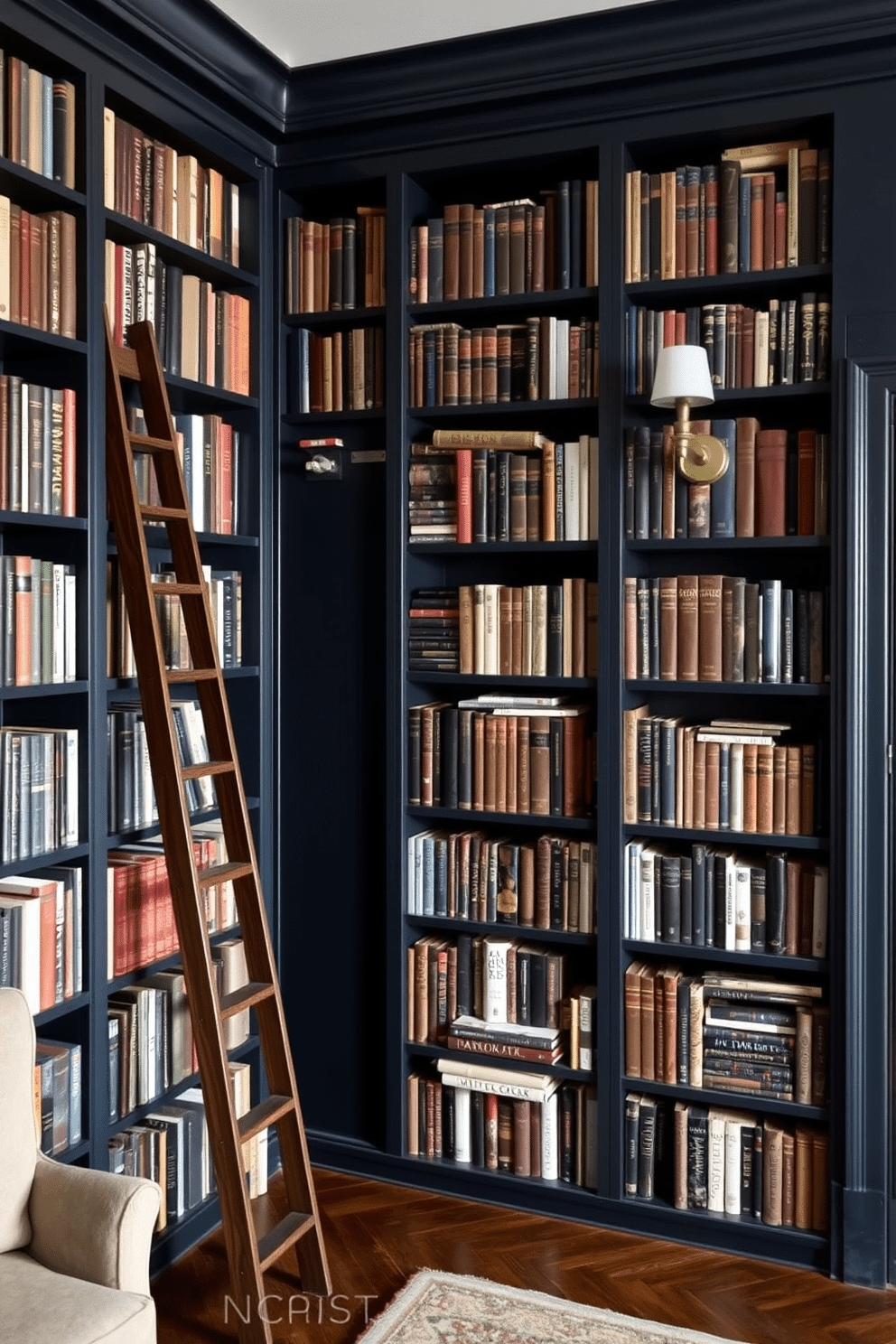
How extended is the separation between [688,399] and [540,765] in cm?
106

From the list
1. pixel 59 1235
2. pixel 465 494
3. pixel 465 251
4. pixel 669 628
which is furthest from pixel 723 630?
pixel 59 1235

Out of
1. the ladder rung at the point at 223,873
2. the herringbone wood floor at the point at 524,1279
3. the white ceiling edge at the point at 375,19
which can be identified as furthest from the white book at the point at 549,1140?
the white ceiling edge at the point at 375,19

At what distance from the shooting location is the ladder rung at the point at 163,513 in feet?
9.38

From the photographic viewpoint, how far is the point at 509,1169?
3426mm

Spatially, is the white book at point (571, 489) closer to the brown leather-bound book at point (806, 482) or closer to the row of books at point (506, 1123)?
the brown leather-bound book at point (806, 482)

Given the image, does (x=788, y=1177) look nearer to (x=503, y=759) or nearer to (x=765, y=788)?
(x=765, y=788)

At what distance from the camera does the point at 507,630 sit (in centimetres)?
339

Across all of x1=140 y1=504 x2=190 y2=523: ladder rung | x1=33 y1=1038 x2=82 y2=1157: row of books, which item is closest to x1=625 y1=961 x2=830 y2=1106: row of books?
x1=33 y1=1038 x2=82 y2=1157: row of books

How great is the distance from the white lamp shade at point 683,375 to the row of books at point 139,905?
1.60m

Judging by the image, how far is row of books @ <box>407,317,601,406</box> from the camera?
3287 millimetres

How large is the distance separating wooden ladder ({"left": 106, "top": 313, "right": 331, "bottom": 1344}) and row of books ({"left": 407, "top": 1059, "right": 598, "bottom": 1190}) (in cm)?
63

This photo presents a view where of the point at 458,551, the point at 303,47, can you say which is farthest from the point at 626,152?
the point at 458,551

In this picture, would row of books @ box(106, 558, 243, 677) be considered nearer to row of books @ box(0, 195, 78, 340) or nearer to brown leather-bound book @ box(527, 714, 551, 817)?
row of books @ box(0, 195, 78, 340)

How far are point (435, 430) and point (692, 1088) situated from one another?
6.39 feet
